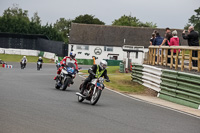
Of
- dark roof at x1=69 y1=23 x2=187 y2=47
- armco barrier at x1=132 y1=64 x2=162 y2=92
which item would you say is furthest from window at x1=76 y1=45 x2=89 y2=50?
armco barrier at x1=132 y1=64 x2=162 y2=92

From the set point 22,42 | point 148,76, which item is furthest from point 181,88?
point 22,42

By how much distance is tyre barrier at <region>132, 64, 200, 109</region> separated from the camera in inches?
635

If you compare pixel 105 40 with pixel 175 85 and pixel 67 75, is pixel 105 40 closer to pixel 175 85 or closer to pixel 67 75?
pixel 67 75

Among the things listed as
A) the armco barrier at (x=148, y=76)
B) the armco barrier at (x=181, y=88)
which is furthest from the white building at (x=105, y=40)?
the armco barrier at (x=181, y=88)

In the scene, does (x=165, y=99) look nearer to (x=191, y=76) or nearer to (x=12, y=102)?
(x=191, y=76)

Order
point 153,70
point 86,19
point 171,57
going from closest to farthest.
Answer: point 171,57, point 153,70, point 86,19

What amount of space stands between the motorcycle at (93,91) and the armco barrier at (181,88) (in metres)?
3.84

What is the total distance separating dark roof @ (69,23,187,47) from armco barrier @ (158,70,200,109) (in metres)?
70.2

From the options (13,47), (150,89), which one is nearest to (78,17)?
(13,47)

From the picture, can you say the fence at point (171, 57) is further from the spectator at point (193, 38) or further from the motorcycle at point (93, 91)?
the motorcycle at point (93, 91)

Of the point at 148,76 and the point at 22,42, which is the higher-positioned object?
the point at 22,42

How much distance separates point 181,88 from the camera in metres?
17.3

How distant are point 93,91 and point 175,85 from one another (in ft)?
16.6

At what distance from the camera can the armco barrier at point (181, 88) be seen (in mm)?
16047
